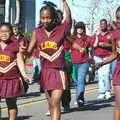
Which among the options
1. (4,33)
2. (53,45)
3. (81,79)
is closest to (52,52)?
(53,45)

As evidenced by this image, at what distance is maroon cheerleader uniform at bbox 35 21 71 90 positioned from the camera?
8.08 metres

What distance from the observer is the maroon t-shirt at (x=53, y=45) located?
808 cm

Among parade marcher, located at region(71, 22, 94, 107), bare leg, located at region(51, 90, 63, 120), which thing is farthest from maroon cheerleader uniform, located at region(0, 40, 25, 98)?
parade marcher, located at region(71, 22, 94, 107)

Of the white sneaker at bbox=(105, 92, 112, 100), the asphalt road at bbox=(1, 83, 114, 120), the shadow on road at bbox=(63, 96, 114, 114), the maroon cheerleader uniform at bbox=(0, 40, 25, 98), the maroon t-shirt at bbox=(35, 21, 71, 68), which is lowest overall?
the shadow on road at bbox=(63, 96, 114, 114)

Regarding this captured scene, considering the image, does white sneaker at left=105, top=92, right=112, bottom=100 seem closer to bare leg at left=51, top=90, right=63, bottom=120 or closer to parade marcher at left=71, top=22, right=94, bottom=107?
parade marcher at left=71, top=22, right=94, bottom=107

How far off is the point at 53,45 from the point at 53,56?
155 mm

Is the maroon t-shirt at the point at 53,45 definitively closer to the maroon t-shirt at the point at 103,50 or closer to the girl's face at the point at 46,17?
the girl's face at the point at 46,17

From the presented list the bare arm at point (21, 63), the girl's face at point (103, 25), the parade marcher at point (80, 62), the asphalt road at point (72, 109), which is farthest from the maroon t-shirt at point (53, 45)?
the girl's face at point (103, 25)

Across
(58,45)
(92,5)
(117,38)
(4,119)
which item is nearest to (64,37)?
(58,45)

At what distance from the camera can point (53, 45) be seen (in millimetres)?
8078

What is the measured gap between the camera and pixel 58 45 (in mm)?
8094

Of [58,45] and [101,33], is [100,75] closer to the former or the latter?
[101,33]

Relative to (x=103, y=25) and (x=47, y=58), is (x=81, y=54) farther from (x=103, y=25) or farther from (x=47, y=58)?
(x=47, y=58)

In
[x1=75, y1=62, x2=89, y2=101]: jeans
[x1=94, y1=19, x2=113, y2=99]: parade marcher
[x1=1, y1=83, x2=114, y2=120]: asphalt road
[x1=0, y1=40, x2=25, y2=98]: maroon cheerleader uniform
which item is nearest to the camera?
[x1=0, y1=40, x2=25, y2=98]: maroon cheerleader uniform
